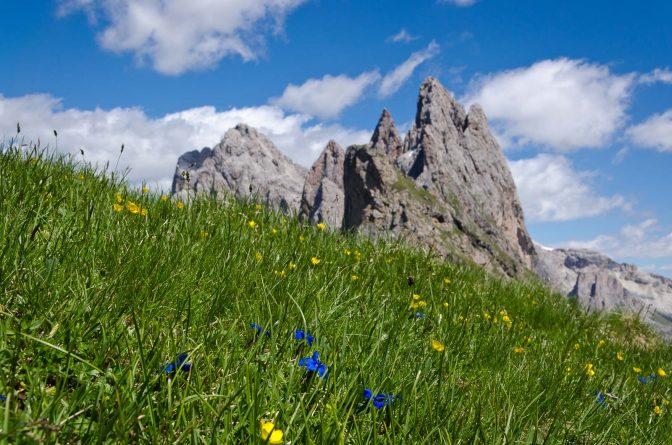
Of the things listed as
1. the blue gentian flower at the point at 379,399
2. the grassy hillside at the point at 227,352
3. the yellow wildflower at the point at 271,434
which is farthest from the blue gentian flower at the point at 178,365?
the blue gentian flower at the point at 379,399

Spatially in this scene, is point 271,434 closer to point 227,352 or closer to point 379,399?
point 379,399

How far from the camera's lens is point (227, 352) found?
268 centimetres

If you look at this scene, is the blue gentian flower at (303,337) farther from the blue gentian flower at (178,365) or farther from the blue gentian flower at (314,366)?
the blue gentian flower at (178,365)

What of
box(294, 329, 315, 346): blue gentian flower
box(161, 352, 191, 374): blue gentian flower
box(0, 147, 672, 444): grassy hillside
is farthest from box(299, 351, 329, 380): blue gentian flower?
box(161, 352, 191, 374): blue gentian flower

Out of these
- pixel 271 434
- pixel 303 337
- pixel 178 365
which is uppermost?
pixel 303 337

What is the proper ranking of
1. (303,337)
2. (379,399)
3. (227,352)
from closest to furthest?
(379,399) → (227,352) → (303,337)

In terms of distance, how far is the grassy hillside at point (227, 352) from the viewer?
2.09 metres

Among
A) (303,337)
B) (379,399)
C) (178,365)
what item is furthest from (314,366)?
(178,365)

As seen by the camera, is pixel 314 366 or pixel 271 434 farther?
pixel 314 366

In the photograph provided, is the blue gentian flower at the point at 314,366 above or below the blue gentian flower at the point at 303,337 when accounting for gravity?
below

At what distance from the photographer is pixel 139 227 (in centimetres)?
410

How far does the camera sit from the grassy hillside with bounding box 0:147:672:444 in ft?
6.86

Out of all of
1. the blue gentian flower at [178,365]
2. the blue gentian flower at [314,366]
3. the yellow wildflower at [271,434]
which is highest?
the blue gentian flower at [314,366]

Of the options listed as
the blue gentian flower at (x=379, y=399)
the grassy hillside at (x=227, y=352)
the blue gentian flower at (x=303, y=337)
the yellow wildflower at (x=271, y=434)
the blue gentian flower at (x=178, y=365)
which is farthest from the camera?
the blue gentian flower at (x=303, y=337)
